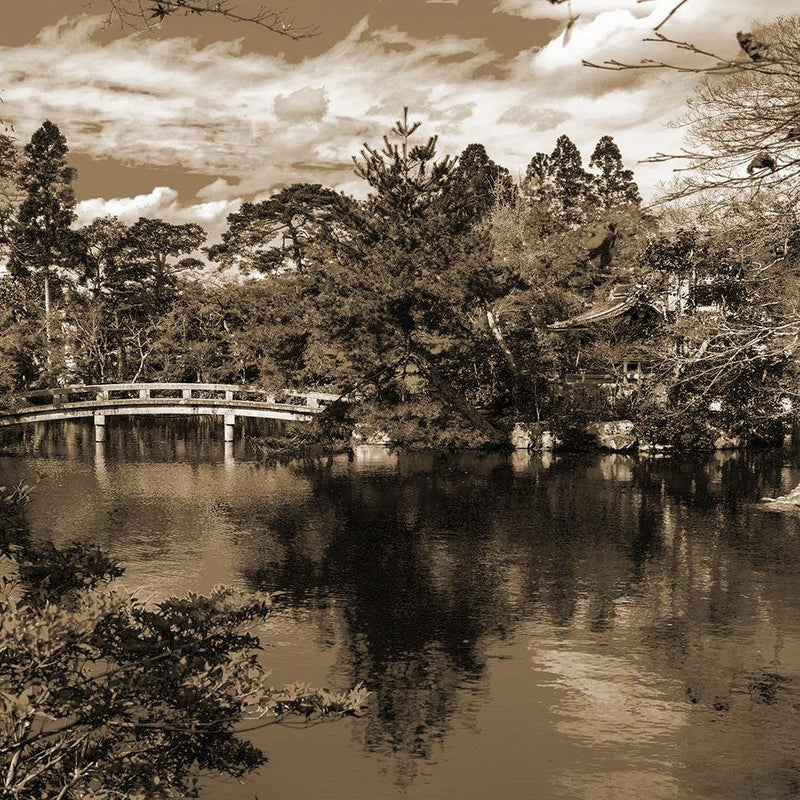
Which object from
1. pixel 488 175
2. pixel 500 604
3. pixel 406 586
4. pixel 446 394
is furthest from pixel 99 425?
pixel 488 175

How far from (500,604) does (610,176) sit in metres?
49.8

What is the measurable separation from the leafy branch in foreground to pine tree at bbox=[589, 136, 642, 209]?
56.3 meters

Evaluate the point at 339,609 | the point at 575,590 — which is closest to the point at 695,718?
the point at 575,590

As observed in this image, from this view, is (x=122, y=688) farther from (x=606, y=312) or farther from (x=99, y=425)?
(x=99, y=425)

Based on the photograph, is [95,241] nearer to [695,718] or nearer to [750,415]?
[750,415]

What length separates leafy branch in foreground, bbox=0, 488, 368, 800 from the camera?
550cm

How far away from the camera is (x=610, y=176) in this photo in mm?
59781

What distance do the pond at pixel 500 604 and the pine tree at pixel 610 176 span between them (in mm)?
33189

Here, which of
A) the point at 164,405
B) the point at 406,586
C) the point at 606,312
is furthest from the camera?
the point at 606,312

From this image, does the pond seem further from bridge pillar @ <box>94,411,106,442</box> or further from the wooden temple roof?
the wooden temple roof

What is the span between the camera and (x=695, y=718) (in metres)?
10.9

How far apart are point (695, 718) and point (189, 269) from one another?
4042 centimetres

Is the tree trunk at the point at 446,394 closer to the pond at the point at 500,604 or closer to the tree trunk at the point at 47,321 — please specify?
the pond at the point at 500,604

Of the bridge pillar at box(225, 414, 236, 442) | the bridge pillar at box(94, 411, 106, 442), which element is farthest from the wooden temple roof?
the bridge pillar at box(94, 411, 106, 442)
